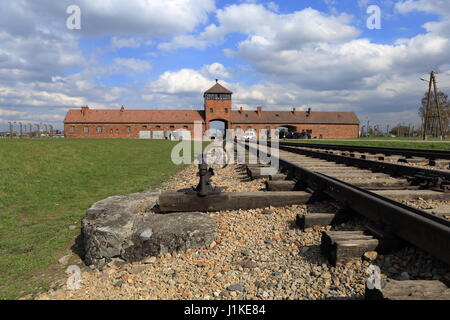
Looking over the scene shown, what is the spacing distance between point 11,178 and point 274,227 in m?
7.34

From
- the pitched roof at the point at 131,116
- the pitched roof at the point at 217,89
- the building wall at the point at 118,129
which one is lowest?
the building wall at the point at 118,129

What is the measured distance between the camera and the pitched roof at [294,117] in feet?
214

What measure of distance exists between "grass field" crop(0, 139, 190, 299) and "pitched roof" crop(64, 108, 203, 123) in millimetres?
50700

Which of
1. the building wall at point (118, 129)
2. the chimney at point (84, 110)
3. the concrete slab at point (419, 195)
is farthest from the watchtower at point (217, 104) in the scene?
the concrete slab at point (419, 195)

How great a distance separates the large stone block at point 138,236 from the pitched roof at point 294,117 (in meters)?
61.5

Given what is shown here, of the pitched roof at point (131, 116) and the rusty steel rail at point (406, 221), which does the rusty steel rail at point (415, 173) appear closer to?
the rusty steel rail at point (406, 221)

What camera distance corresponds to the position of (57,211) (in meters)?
5.91

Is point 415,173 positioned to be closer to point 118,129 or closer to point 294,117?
point 118,129

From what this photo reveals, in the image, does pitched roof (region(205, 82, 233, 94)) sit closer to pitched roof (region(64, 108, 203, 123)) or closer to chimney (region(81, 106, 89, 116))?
pitched roof (region(64, 108, 203, 123))

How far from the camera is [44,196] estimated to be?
7020 mm

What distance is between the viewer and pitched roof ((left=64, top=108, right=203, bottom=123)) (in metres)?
63.1
